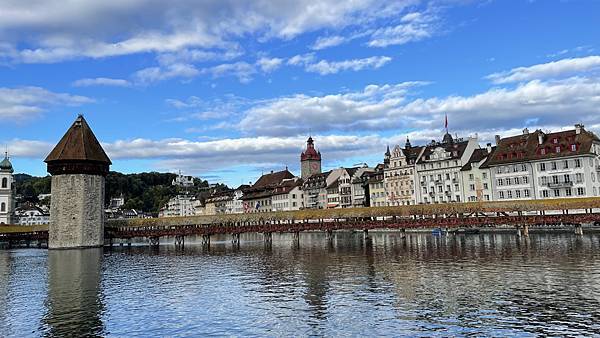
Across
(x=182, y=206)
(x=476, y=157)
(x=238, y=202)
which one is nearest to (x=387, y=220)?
(x=476, y=157)

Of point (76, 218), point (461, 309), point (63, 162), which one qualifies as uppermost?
point (63, 162)

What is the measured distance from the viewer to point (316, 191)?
108 metres

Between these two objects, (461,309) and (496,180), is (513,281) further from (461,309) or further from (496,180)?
(496,180)

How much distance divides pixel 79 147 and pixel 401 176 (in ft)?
166

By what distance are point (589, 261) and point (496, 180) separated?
144 feet

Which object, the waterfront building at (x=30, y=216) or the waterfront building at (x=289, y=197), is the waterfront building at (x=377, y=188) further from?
the waterfront building at (x=30, y=216)

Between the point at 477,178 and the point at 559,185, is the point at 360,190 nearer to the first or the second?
the point at 477,178

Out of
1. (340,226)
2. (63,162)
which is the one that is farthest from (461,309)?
(63,162)

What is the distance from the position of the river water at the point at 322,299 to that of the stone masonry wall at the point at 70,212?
24.6m

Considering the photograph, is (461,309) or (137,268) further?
(137,268)

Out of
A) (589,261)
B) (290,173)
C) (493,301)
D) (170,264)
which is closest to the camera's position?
(493,301)

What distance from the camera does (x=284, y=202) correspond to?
113 metres

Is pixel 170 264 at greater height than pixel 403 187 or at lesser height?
lesser

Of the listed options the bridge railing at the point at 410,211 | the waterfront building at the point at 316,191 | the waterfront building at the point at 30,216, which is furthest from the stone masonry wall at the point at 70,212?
the waterfront building at the point at 30,216
